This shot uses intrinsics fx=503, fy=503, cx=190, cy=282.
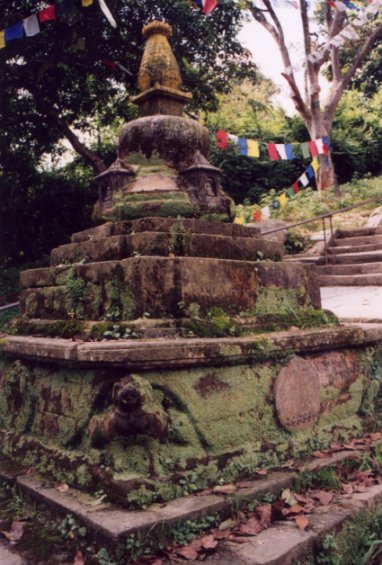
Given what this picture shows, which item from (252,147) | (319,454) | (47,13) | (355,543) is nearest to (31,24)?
(47,13)

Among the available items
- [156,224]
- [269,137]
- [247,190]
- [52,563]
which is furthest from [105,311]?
[269,137]

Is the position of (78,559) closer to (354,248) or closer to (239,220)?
(354,248)

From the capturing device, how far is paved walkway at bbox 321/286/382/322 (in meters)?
5.68

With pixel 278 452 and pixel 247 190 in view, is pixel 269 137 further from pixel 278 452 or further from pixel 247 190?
pixel 278 452

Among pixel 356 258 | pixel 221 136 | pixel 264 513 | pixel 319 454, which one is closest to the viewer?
pixel 264 513

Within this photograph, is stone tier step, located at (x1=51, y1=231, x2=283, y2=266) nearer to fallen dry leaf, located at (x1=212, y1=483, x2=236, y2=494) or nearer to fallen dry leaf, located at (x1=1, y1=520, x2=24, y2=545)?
fallen dry leaf, located at (x1=212, y1=483, x2=236, y2=494)

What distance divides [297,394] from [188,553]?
1285 mm

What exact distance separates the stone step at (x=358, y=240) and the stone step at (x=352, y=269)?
1.11 metres

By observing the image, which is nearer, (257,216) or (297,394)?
(297,394)

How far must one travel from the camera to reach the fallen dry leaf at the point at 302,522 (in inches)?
89.2

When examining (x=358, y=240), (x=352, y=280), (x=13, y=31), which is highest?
(x=13, y=31)

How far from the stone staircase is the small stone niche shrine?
4.72 m

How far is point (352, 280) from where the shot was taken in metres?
8.14

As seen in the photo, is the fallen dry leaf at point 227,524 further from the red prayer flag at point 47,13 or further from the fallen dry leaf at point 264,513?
the red prayer flag at point 47,13
